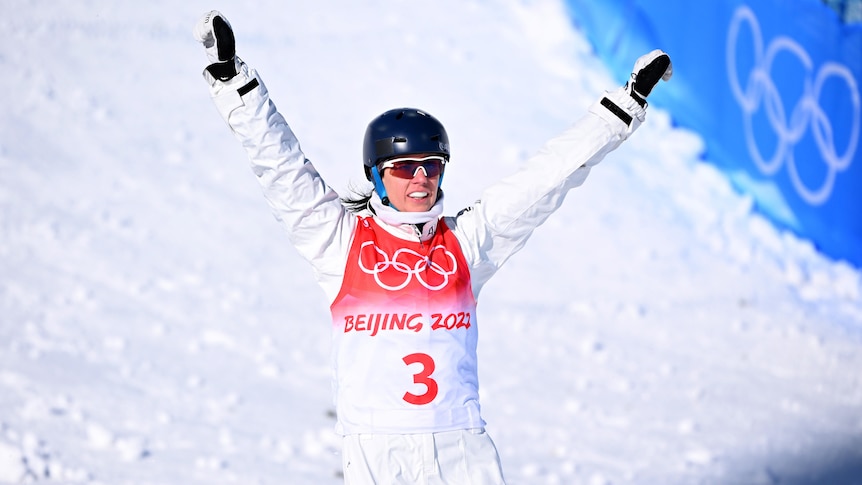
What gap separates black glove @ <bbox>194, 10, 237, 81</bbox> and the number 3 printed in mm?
1038

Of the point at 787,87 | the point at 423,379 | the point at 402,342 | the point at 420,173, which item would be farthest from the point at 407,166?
the point at 787,87

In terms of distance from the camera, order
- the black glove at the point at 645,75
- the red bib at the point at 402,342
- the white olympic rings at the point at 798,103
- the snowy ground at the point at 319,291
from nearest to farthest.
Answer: the red bib at the point at 402,342, the black glove at the point at 645,75, the snowy ground at the point at 319,291, the white olympic rings at the point at 798,103

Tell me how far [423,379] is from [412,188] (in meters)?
0.63

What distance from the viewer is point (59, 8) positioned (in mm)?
10781

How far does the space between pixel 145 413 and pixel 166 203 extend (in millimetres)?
2794

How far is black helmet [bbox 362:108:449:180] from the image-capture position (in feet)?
11.8

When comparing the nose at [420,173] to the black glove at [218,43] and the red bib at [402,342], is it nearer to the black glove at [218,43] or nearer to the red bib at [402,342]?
the red bib at [402,342]

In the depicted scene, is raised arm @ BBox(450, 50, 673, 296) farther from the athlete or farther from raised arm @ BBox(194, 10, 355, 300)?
raised arm @ BBox(194, 10, 355, 300)

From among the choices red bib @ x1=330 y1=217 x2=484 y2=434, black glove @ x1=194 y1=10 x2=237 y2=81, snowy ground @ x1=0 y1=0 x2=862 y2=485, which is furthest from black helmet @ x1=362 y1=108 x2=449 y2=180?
snowy ground @ x1=0 y1=0 x2=862 y2=485

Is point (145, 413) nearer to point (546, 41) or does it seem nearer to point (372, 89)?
point (372, 89)

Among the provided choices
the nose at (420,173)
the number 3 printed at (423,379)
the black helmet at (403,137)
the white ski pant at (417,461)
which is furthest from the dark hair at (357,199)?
the white ski pant at (417,461)

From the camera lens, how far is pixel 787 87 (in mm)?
10531

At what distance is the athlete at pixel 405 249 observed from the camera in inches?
133

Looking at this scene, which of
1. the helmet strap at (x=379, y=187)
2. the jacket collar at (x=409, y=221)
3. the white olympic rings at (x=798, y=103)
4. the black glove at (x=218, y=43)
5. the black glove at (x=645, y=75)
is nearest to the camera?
the black glove at (x=218, y=43)
